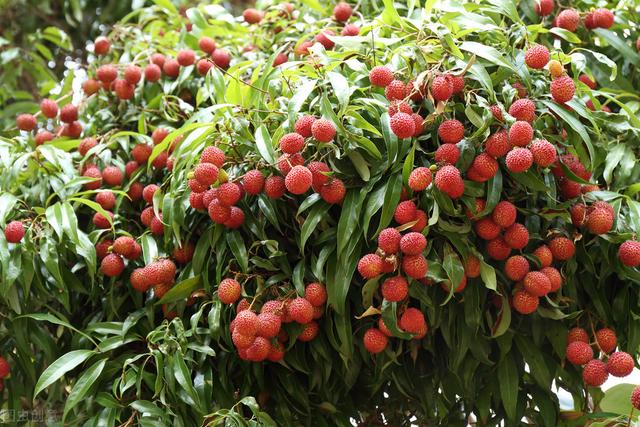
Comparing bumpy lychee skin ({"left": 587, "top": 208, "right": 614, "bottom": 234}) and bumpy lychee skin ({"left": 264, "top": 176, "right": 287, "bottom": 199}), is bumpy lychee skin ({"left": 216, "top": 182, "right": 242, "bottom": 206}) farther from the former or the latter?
bumpy lychee skin ({"left": 587, "top": 208, "right": 614, "bottom": 234})

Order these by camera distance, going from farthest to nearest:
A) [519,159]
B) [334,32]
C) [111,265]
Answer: [334,32] < [111,265] < [519,159]

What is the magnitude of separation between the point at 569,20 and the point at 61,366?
4.18 feet

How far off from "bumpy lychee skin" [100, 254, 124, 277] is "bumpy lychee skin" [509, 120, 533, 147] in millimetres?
820

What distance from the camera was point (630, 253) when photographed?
1417 millimetres

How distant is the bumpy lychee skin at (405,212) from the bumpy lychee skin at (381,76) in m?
0.23

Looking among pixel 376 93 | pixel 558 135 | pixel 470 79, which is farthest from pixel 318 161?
pixel 558 135

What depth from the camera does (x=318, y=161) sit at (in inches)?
57.0

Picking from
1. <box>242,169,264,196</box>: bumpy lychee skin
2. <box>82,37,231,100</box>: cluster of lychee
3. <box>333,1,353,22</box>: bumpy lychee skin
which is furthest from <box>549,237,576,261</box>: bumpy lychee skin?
<box>82,37,231,100</box>: cluster of lychee

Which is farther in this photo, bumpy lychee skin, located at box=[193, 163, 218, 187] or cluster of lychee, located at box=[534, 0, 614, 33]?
cluster of lychee, located at box=[534, 0, 614, 33]

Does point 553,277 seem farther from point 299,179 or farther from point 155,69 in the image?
point 155,69

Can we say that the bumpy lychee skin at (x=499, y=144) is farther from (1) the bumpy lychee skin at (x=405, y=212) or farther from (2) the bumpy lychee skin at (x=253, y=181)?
(2) the bumpy lychee skin at (x=253, y=181)

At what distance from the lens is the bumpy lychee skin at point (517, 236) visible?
1.39 meters

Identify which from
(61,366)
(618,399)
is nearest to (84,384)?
(61,366)

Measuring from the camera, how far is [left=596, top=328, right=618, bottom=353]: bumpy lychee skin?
147 cm
